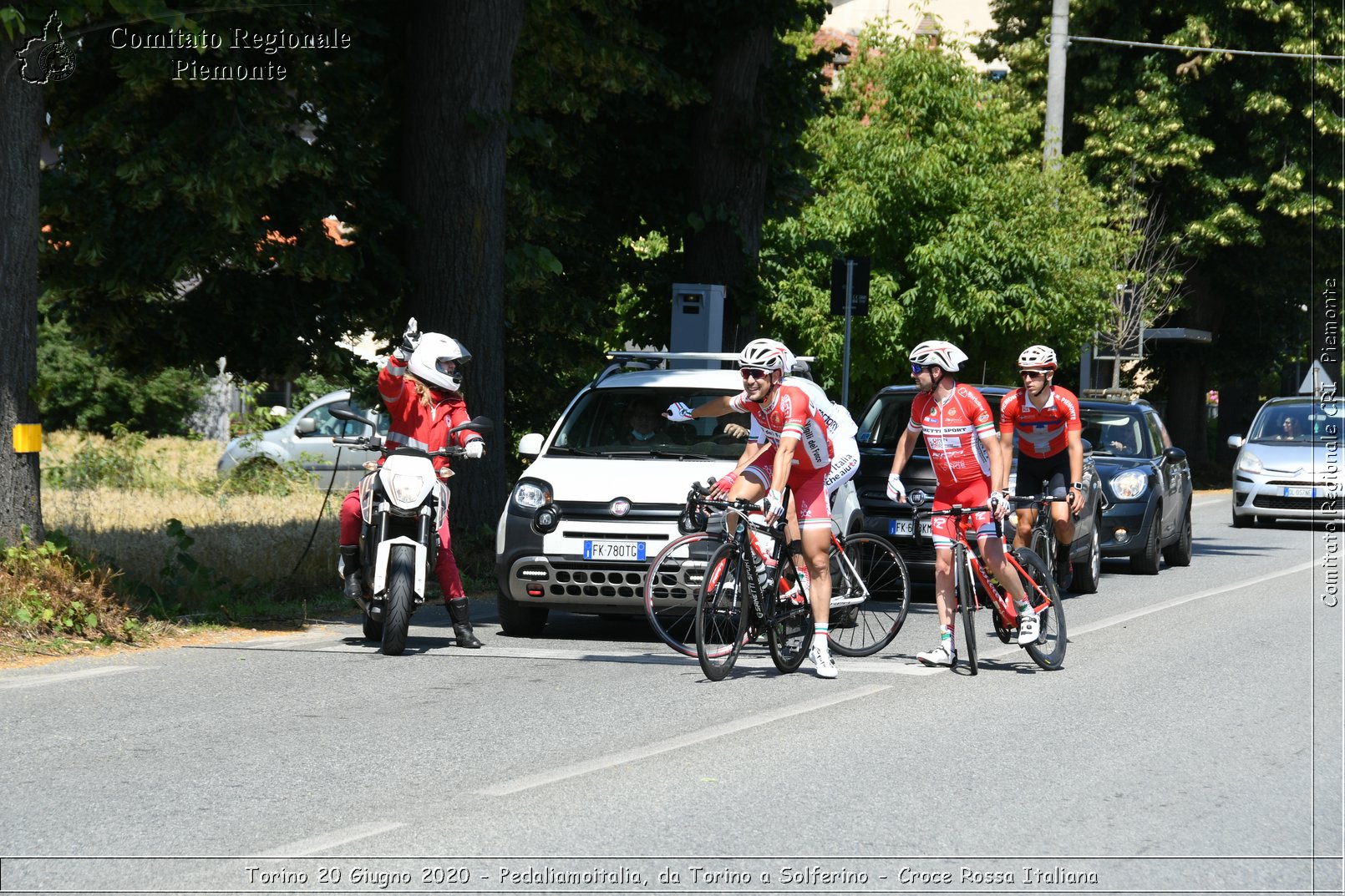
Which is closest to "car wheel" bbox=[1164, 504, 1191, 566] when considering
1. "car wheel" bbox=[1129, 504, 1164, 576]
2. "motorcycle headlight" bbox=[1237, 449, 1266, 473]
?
"car wheel" bbox=[1129, 504, 1164, 576]

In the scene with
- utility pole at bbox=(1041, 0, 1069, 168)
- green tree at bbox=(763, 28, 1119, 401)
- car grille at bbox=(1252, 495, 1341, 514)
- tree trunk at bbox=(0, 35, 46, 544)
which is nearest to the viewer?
tree trunk at bbox=(0, 35, 46, 544)

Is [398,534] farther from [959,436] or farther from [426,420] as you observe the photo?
[959,436]

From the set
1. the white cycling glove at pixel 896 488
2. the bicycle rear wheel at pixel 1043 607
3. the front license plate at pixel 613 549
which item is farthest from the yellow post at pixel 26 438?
the bicycle rear wheel at pixel 1043 607

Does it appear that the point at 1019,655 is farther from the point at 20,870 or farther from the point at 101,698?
the point at 20,870

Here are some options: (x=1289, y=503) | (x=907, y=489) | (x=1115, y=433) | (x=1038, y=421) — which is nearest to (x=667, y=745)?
(x=1038, y=421)

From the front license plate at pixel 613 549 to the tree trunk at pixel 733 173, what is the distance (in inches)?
310

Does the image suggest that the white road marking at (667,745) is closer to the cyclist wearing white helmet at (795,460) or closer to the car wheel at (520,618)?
the cyclist wearing white helmet at (795,460)

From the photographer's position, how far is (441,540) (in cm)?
1068

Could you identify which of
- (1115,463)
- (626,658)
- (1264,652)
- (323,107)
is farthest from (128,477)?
(1264,652)

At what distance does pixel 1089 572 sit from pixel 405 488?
7292 mm

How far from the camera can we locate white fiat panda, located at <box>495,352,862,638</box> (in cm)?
1084

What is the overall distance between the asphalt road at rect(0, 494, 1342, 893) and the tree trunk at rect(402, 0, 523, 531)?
4156mm

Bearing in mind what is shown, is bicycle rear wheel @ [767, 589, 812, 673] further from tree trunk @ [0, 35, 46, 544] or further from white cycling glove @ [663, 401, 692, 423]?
tree trunk @ [0, 35, 46, 544]

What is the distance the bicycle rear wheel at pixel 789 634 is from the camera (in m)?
9.71
